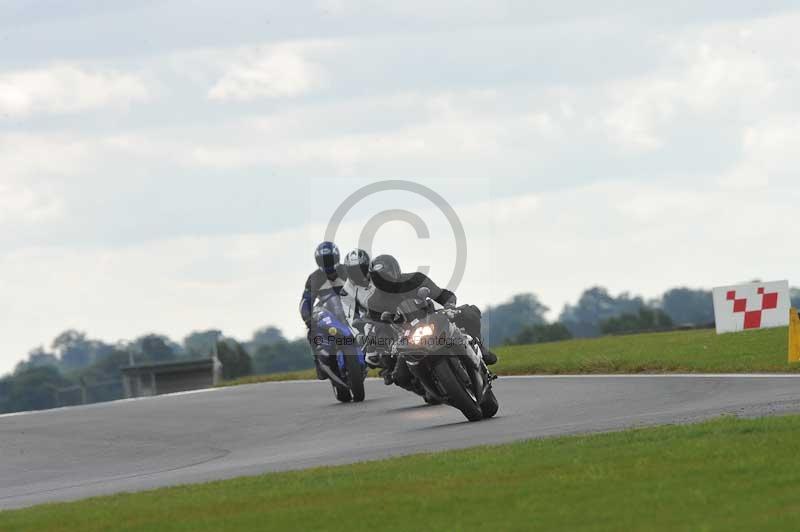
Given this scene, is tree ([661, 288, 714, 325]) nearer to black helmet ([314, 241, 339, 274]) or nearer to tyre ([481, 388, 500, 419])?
black helmet ([314, 241, 339, 274])

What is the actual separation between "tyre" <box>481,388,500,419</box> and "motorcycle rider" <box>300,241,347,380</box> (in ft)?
15.2

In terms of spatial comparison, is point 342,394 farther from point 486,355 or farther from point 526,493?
point 526,493

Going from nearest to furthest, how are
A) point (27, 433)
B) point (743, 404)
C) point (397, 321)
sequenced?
point (743, 404) < point (397, 321) < point (27, 433)

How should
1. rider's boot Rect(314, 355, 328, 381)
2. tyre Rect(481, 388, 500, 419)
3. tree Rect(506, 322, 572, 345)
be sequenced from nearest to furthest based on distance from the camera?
tyre Rect(481, 388, 500, 419) → rider's boot Rect(314, 355, 328, 381) → tree Rect(506, 322, 572, 345)

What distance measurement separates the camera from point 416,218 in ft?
68.0

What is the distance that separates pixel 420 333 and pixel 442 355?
0.32 metres

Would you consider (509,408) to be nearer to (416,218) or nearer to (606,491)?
(416,218)

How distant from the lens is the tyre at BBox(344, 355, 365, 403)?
74.6 ft

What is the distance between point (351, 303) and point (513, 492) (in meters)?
9.89

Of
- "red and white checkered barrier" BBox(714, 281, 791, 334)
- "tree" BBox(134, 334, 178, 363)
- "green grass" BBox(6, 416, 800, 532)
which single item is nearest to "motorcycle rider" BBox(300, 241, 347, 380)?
"green grass" BBox(6, 416, 800, 532)

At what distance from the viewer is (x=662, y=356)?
25766 mm

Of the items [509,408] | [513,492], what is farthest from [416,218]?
[513,492]

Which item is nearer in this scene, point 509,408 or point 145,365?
point 509,408

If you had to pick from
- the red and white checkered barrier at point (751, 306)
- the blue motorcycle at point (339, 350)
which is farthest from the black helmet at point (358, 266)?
the red and white checkered barrier at point (751, 306)
